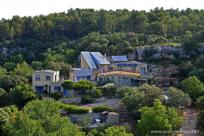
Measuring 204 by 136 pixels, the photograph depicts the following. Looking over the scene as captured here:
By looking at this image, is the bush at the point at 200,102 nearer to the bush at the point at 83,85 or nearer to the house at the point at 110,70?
the bush at the point at 83,85

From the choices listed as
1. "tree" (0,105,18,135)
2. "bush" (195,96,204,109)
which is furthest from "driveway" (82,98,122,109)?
"tree" (0,105,18,135)

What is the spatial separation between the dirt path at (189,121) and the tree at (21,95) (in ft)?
35.5

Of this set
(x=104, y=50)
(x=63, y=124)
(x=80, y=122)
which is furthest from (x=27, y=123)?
(x=104, y=50)

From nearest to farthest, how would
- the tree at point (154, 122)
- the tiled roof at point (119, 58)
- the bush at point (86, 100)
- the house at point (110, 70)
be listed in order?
the tree at point (154, 122) → the bush at point (86, 100) → the house at point (110, 70) → the tiled roof at point (119, 58)

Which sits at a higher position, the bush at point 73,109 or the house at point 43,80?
the house at point 43,80

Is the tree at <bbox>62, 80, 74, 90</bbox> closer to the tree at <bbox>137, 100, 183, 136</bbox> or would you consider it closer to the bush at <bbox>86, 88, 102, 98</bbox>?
the bush at <bbox>86, 88, 102, 98</bbox>

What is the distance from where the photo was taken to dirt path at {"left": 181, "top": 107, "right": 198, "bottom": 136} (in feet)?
91.4

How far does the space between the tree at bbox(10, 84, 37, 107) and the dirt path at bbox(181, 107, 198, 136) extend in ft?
35.5

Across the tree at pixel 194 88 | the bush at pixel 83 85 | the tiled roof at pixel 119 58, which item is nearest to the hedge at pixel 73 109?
the bush at pixel 83 85

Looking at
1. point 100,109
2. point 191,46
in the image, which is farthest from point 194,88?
point 191,46

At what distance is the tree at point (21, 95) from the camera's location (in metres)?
34.8

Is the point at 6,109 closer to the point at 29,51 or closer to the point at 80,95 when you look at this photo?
the point at 80,95

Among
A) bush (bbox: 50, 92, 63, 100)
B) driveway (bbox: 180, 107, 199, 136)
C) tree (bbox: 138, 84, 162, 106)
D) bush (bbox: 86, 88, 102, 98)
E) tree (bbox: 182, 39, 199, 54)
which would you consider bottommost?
driveway (bbox: 180, 107, 199, 136)

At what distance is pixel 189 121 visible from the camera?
30.0 metres
